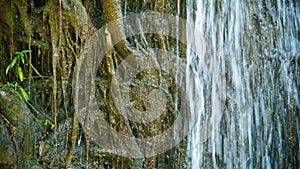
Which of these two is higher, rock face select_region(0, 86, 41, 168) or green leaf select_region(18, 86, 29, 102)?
green leaf select_region(18, 86, 29, 102)

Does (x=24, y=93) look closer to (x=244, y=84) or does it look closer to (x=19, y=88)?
(x=19, y=88)

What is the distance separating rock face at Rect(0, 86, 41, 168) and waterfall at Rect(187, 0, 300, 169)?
1.40 m

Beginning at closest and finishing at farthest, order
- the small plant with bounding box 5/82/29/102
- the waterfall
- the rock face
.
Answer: the rock face, the small plant with bounding box 5/82/29/102, the waterfall

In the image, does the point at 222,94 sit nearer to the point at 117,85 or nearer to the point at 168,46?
the point at 168,46

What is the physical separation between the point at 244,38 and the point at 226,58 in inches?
12.8

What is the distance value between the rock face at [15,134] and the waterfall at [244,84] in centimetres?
140

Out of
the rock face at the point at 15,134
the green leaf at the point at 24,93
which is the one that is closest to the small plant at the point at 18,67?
the green leaf at the point at 24,93

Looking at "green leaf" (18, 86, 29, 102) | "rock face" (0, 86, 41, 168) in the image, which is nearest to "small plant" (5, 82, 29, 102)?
"green leaf" (18, 86, 29, 102)

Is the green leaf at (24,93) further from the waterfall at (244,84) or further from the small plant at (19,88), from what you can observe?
the waterfall at (244,84)

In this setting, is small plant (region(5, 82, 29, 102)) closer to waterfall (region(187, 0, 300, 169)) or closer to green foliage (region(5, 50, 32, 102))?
green foliage (region(5, 50, 32, 102))

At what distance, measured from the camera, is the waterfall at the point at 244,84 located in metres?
3.08

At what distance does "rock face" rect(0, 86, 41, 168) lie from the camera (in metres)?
1.83

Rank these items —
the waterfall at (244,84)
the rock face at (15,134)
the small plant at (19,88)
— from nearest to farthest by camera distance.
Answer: the rock face at (15,134) → the small plant at (19,88) → the waterfall at (244,84)

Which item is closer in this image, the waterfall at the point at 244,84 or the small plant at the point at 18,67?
the small plant at the point at 18,67
